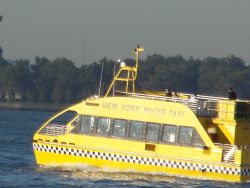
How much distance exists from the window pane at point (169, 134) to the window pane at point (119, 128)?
4.50ft

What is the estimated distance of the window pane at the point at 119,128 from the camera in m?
39.9

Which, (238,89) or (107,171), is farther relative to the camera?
(238,89)

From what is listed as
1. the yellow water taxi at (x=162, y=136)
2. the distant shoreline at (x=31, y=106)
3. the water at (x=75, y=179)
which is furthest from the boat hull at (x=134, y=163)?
the distant shoreline at (x=31, y=106)

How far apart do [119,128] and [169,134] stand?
67.8 inches

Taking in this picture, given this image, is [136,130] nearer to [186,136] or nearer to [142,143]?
[142,143]

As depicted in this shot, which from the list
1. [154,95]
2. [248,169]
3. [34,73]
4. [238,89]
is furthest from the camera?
[34,73]

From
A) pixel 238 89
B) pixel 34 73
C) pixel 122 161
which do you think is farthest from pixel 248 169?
pixel 34 73

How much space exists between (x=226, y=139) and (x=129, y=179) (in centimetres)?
346

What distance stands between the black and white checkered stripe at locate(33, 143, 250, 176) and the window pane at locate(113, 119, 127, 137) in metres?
0.71

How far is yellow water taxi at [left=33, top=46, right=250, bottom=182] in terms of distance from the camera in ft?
126

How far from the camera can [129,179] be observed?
38094 mm

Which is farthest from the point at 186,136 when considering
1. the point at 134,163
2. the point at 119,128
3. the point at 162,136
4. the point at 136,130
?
the point at 119,128

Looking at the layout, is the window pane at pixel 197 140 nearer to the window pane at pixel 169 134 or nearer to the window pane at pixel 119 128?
the window pane at pixel 169 134

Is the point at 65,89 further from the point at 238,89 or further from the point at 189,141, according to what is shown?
the point at 189,141
